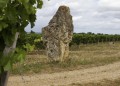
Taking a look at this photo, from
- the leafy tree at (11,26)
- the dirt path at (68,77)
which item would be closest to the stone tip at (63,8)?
the dirt path at (68,77)

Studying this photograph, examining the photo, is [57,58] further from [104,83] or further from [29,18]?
[29,18]

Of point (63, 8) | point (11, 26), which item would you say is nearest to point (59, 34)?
point (63, 8)

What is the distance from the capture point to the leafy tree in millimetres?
2979

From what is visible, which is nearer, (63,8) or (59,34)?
(59,34)

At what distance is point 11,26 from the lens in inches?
121

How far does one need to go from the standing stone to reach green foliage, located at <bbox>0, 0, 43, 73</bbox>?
1367 cm

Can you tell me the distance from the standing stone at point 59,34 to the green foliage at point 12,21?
538 inches

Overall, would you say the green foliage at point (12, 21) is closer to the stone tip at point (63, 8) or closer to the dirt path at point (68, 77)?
the dirt path at point (68, 77)

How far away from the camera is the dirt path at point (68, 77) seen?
1184cm

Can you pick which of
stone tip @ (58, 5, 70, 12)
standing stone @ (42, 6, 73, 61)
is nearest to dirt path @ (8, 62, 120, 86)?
standing stone @ (42, 6, 73, 61)

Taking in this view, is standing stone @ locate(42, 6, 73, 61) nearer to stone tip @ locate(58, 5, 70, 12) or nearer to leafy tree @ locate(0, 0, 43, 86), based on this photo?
stone tip @ locate(58, 5, 70, 12)

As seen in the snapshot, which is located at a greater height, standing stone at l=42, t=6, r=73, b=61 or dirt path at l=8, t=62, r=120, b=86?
standing stone at l=42, t=6, r=73, b=61

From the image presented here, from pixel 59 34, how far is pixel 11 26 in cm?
1424

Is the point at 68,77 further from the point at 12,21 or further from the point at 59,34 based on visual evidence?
the point at 12,21
